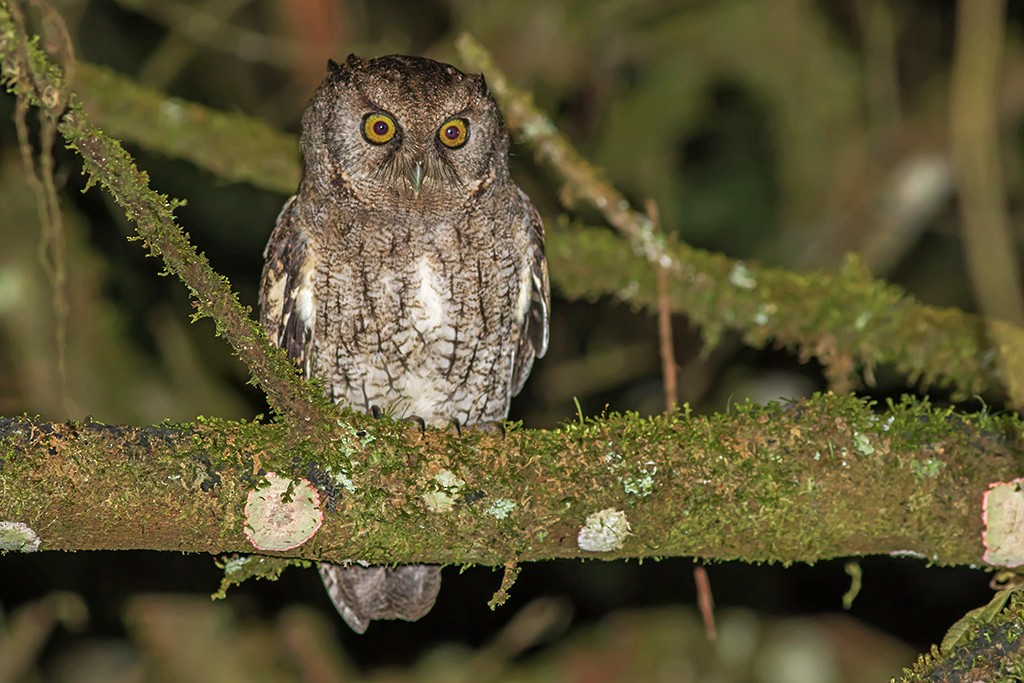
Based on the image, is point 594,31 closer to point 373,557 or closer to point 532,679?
point 532,679

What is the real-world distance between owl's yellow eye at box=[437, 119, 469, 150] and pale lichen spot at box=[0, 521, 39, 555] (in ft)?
6.24

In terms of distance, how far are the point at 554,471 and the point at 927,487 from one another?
3.16 feet

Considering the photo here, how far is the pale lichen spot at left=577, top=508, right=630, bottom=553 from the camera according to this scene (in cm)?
281

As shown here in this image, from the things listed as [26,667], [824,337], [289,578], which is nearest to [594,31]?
[824,337]

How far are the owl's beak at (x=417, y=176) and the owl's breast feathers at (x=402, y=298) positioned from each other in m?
0.11

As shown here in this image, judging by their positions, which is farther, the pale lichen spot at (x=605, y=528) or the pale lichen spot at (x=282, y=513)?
the pale lichen spot at (x=605, y=528)

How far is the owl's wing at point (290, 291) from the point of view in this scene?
3787 millimetres

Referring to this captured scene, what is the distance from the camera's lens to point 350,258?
371 centimetres

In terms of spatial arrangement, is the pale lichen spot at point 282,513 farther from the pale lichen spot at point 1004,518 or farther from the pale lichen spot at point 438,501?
the pale lichen spot at point 1004,518

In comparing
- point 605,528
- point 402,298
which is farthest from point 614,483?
point 402,298

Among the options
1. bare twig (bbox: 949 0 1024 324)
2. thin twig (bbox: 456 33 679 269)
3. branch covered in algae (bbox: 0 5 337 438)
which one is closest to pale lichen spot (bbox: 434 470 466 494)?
branch covered in algae (bbox: 0 5 337 438)

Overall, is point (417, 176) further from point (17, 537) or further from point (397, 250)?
point (17, 537)

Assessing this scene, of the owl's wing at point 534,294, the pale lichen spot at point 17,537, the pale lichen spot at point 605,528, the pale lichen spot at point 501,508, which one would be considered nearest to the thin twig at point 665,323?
the owl's wing at point 534,294

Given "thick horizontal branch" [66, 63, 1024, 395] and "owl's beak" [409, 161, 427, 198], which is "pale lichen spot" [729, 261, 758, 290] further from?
"owl's beak" [409, 161, 427, 198]
